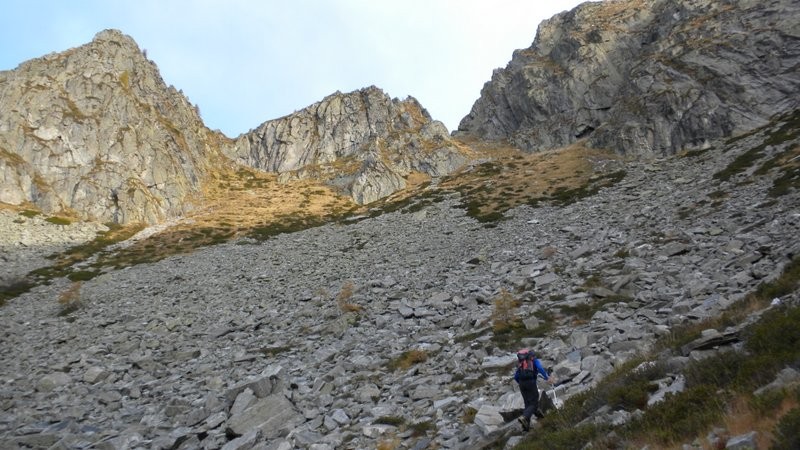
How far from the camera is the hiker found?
35.0ft

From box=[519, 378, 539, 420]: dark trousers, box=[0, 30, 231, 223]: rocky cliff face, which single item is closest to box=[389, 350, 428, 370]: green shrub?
box=[519, 378, 539, 420]: dark trousers

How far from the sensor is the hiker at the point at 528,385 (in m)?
10.7

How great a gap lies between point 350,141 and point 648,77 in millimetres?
56877

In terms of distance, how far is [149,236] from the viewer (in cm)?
5669

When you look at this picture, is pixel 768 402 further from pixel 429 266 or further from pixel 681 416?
pixel 429 266

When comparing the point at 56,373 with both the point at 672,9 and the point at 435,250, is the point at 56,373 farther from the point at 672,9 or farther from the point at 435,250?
the point at 672,9

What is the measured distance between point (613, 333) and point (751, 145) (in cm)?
3855

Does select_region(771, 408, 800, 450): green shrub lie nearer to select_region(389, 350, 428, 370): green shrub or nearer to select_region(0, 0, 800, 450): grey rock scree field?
select_region(0, 0, 800, 450): grey rock scree field

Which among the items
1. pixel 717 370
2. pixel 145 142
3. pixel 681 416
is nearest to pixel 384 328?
pixel 717 370

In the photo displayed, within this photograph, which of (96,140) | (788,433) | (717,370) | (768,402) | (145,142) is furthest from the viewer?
(145,142)

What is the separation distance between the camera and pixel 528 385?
11.1m

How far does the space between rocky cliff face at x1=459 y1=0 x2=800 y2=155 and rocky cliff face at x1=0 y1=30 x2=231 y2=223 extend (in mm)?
61458

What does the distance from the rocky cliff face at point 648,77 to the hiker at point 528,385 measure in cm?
5438

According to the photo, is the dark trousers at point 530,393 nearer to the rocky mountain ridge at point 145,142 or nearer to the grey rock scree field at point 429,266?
the grey rock scree field at point 429,266
